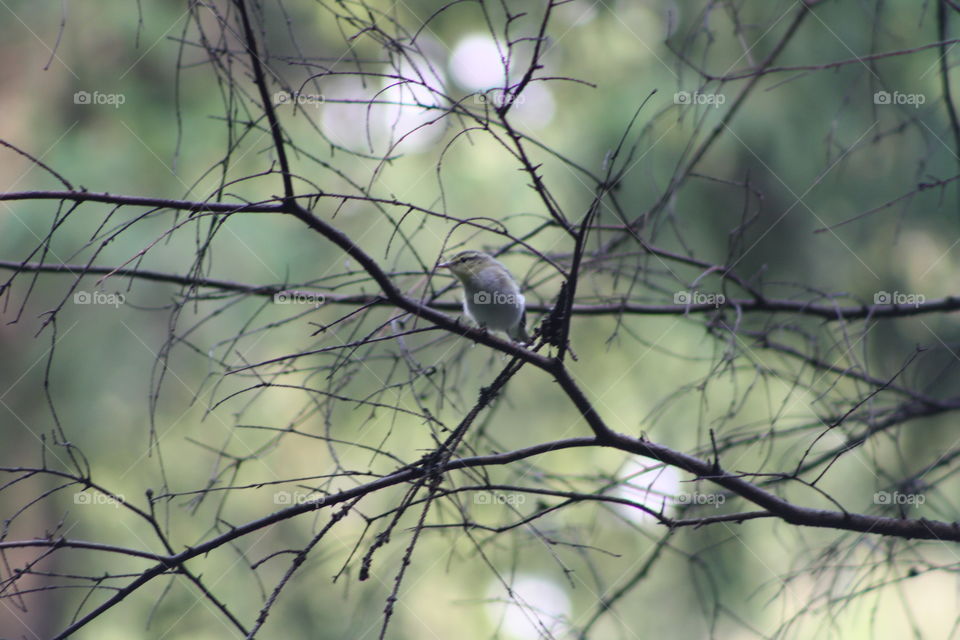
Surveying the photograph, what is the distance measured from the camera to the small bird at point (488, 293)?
3676 millimetres

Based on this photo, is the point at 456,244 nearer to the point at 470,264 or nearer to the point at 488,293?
the point at 470,264

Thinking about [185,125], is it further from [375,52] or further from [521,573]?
[521,573]

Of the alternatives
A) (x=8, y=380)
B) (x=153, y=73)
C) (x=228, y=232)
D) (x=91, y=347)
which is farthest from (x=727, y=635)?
(x=8, y=380)

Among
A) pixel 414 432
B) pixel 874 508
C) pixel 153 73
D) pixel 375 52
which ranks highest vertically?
pixel 375 52

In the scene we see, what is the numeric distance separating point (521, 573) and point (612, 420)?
6.16ft

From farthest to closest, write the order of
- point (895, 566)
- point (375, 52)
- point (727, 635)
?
point (375, 52) < point (727, 635) < point (895, 566)

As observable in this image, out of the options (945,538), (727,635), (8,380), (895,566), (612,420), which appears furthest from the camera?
(8,380)

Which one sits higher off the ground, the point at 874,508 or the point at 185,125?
the point at 185,125

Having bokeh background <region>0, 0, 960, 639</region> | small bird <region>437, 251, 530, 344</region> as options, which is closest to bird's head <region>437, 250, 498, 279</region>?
small bird <region>437, 251, 530, 344</region>

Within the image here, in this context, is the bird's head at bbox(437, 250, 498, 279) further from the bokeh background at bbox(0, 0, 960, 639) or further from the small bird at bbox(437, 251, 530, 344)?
the bokeh background at bbox(0, 0, 960, 639)

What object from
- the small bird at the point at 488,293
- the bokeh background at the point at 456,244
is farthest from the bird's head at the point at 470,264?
the bokeh background at the point at 456,244

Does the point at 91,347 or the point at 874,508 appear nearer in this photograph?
the point at 874,508

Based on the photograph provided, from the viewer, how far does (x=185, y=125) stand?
221 inches

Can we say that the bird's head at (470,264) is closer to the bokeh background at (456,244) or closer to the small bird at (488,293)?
the small bird at (488,293)
